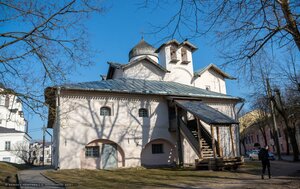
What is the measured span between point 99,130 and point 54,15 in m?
11.9

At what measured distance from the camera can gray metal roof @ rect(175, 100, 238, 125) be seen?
16.9 metres

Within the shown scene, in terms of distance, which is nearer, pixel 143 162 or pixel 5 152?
pixel 143 162

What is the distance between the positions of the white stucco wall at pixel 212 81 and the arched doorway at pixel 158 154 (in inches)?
371

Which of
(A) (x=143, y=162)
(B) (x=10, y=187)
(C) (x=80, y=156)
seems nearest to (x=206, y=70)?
(A) (x=143, y=162)

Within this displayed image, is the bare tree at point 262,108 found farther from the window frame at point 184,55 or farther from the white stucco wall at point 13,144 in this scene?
the white stucco wall at point 13,144

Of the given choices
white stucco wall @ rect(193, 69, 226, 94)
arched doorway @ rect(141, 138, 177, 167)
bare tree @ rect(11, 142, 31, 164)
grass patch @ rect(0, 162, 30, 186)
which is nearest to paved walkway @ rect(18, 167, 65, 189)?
grass patch @ rect(0, 162, 30, 186)

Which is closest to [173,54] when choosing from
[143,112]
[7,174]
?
[143,112]

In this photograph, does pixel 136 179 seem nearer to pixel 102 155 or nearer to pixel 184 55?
pixel 102 155

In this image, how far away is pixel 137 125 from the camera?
20188 mm

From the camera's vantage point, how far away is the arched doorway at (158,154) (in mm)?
20250

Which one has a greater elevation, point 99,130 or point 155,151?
point 99,130

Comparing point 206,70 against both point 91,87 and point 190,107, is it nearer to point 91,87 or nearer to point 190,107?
point 190,107

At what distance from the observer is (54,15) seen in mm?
8016

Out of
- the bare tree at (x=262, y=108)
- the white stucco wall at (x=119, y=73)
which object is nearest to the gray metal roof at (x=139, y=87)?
the white stucco wall at (x=119, y=73)
